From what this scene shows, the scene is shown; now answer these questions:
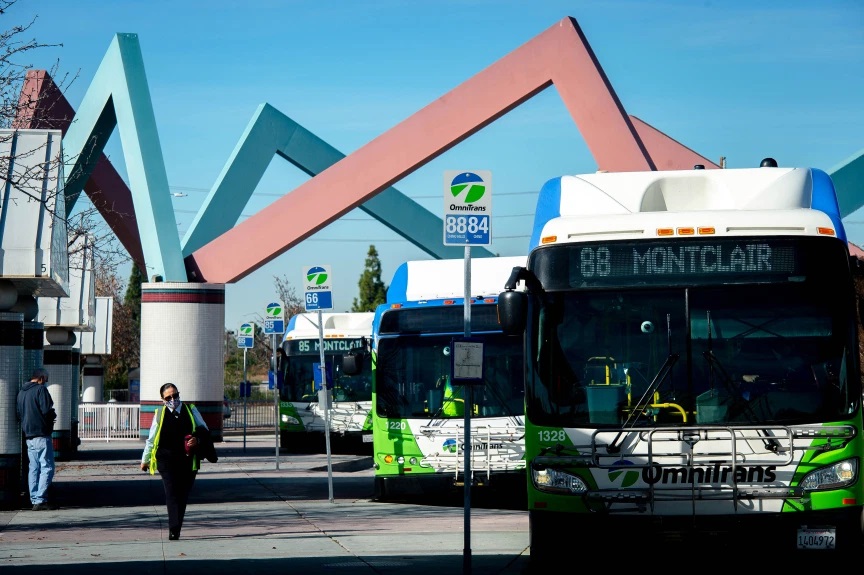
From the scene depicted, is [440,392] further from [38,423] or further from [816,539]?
[816,539]

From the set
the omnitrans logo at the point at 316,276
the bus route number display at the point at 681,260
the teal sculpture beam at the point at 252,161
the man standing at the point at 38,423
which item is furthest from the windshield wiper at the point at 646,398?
the teal sculpture beam at the point at 252,161

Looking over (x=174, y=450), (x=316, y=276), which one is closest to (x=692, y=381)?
(x=174, y=450)

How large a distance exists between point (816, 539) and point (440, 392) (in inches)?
357

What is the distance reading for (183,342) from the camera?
3438 centimetres

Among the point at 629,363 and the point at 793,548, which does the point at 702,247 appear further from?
the point at 793,548

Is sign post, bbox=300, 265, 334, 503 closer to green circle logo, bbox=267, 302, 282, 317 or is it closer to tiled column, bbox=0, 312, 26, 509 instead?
tiled column, bbox=0, 312, 26, 509

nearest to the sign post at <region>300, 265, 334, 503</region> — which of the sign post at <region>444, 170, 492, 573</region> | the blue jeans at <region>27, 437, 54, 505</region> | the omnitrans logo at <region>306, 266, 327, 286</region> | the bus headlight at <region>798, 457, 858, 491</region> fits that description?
the omnitrans logo at <region>306, 266, 327, 286</region>

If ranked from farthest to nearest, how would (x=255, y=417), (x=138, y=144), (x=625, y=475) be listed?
(x=255, y=417)
(x=138, y=144)
(x=625, y=475)

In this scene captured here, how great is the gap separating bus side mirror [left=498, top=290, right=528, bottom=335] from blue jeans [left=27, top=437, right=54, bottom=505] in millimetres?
9734

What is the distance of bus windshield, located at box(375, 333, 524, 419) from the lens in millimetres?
18375

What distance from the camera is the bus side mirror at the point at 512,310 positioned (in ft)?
35.2

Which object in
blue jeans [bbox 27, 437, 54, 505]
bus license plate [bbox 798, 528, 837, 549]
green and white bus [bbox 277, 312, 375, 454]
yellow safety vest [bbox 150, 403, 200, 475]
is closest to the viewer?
bus license plate [bbox 798, 528, 837, 549]

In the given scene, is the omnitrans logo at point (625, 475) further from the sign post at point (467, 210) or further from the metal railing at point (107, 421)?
the metal railing at point (107, 421)

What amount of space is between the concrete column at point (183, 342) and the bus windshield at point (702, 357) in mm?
24556
